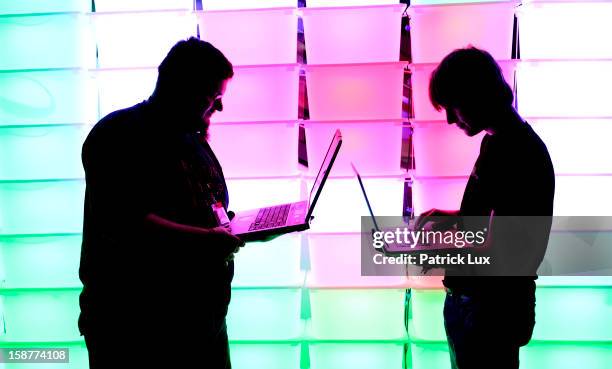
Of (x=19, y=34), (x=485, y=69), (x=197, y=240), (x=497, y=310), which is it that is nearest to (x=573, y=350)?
(x=497, y=310)

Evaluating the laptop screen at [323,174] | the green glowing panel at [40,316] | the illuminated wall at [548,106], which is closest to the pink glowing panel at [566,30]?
the illuminated wall at [548,106]

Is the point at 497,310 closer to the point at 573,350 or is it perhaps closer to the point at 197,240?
the point at 197,240

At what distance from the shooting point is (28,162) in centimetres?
167

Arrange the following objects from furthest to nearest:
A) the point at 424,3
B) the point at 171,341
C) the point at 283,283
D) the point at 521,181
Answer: the point at 283,283 → the point at 424,3 → the point at 171,341 → the point at 521,181

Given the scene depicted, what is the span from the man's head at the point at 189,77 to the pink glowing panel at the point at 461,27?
0.79 meters

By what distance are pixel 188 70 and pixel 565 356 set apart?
155cm

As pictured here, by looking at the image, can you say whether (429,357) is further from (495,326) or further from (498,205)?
(498,205)

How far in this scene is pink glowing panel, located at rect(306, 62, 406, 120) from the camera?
5.17ft

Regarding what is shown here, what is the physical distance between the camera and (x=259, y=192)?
164 centimetres

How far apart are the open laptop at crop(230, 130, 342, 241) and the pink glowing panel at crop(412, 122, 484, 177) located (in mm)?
468

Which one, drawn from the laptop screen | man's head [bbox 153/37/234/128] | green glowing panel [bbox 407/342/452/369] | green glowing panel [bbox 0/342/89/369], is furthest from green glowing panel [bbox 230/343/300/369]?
man's head [bbox 153/37/234/128]

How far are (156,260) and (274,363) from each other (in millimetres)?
844

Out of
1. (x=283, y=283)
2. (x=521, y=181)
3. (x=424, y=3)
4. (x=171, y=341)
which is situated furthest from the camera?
(x=283, y=283)

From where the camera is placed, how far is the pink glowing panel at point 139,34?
1612mm
